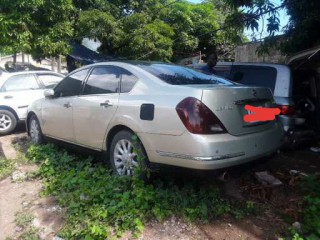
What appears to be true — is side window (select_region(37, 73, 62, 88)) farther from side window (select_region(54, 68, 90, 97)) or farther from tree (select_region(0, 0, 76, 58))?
side window (select_region(54, 68, 90, 97))

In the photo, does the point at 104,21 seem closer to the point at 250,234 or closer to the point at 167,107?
the point at 167,107

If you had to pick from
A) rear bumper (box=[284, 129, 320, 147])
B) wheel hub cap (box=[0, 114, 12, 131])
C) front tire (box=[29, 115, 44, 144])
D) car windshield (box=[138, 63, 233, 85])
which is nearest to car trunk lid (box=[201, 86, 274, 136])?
car windshield (box=[138, 63, 233, 85])

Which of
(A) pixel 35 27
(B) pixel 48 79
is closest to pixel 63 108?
(B) pixel 48 79

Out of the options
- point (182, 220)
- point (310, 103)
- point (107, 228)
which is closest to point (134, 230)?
point (107, 228)

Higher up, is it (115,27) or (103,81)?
(115,27)

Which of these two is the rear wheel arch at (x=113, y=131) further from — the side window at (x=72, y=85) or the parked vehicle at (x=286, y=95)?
the parked vehicle at (x=286, y=95)

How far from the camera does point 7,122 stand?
27.0 feet

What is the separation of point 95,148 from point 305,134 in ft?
10.5

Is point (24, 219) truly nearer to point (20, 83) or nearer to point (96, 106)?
point (96, 106)

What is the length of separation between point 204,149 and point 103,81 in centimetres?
194

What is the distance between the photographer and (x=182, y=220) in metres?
3.45

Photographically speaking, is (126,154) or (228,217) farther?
(126,154)

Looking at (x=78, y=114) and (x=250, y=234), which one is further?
(x=78, y=114)

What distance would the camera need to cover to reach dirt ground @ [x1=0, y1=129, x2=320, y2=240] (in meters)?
3.29
